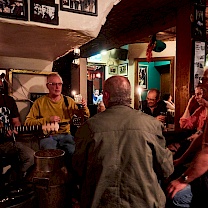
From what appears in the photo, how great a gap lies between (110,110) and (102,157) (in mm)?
401

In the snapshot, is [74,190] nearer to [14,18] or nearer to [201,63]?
[14,18]

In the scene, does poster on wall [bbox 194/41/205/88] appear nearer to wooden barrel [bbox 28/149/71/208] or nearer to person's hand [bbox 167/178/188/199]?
person's hand [bbox 167/178/188/199]

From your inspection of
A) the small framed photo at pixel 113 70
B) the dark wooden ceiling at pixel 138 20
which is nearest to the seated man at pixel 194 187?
the dark wooden ceiling at pixel 138 20

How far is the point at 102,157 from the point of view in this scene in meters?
2.13

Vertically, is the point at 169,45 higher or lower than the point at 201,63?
higher

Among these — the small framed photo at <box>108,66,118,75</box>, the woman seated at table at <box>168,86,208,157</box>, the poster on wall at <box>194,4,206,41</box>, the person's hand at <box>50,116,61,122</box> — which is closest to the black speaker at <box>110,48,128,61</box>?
the small framed photo at <box>108,66,118,75</box>

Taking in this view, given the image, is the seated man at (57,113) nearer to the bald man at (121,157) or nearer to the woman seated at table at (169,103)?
the bald man at (121,157)

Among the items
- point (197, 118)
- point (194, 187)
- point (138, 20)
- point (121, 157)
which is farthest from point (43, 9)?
point (138, 20)

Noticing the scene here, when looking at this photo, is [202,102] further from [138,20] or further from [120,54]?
[120,54]

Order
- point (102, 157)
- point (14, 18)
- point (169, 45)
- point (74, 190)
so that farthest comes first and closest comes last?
point (169, 45), point (74, 190), point (14, 18), point (102, 157)

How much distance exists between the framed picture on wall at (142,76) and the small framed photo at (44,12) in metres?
7.93

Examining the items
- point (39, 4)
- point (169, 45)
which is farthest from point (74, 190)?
point (169, 45)

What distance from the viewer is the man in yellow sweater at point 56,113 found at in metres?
4.01

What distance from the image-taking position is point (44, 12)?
304 cm
